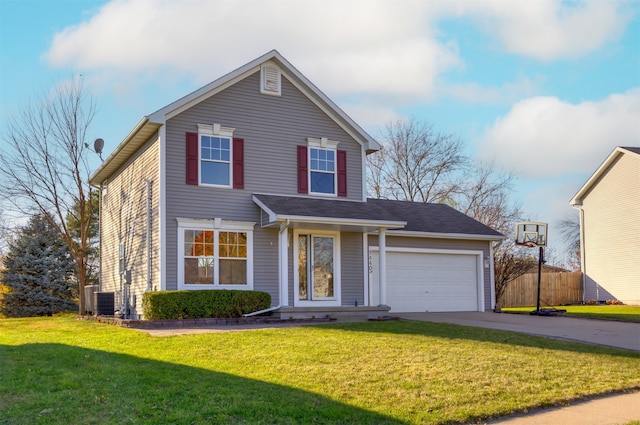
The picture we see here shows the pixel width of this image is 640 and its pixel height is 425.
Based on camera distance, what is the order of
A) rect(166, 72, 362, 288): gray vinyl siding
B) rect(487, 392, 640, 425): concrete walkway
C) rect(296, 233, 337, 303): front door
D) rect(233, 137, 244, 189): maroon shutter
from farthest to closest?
1. rect(296, 233, 337, 303): front door
2. rect(233, 137, 244, 189): maroon shutter
3. rect(166, 72, 362, 288): gray vinyl siding
4. rect(487, 392, 640, 425): concrete walkway

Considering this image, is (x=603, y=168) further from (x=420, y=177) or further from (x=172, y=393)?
(x=172, y=393)

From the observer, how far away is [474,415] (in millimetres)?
7797

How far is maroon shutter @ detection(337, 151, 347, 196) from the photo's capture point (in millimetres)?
19734

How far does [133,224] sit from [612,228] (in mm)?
21632

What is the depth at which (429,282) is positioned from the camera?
70.6 ft

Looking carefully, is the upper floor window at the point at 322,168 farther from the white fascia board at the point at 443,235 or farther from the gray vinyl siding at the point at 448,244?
the white fascia board at the point at 443,235

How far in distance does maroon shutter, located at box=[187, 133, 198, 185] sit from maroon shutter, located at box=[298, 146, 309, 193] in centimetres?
305

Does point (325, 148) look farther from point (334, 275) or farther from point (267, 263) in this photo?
point (267, 263)

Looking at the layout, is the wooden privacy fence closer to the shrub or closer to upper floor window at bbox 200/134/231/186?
the shrub

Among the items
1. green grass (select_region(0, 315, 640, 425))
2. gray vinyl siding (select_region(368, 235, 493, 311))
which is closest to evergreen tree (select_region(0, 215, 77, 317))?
gray vinyl siding (select_region(368, 235, 493, 311))

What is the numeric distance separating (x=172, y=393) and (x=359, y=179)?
1298 cm

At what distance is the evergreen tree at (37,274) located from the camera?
1100 inches

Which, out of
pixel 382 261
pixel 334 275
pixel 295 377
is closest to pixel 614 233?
pixel 382 261

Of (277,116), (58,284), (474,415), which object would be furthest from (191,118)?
(58,284)
